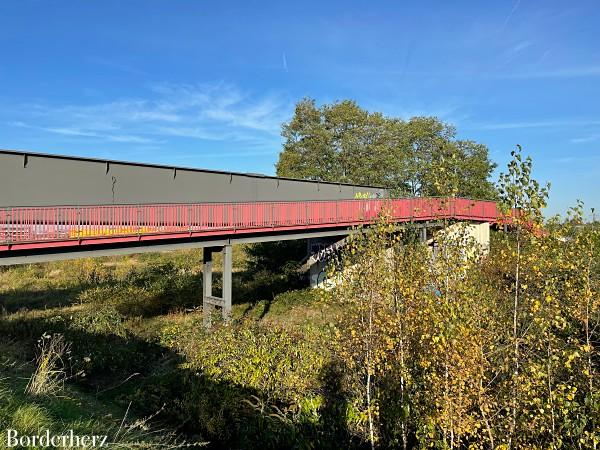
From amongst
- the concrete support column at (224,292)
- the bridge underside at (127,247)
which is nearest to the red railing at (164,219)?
the bridge underside at (127,247)

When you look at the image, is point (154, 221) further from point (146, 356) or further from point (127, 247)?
point (146, 356)

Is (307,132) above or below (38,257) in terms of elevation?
above

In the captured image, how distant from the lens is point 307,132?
146 feet

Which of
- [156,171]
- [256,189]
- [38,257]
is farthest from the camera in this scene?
[256,189]

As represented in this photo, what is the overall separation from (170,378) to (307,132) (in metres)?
37.3

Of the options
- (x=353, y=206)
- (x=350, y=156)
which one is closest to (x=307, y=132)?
(x=350, y=156)

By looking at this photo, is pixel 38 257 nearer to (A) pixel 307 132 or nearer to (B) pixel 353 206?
(B) pixel 353 206

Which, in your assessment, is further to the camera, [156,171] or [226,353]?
[156,171]

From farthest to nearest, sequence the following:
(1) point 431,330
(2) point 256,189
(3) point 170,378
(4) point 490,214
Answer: (4) point 490,214, (2) point 256,189, (3) point 170,378, (1) point 431,330

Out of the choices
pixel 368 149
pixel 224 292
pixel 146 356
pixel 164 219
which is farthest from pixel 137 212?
pixel 368 149

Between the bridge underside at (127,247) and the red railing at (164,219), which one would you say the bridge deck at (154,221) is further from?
the bridge underside at (127,247)

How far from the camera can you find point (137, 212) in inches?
535

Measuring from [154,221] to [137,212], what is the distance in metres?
0.64

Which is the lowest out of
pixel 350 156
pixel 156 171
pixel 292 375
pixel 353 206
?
pixel 292 375
